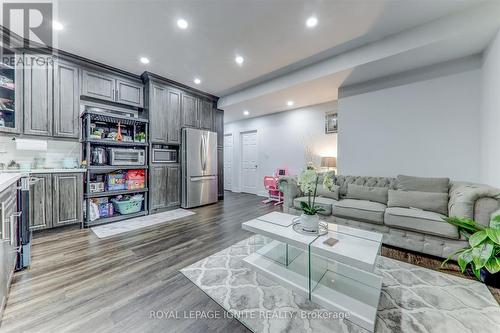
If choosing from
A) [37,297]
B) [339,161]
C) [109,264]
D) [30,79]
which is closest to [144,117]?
[30,79]

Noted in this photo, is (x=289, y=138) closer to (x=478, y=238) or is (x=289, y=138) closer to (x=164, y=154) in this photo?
(x=164, y=154)

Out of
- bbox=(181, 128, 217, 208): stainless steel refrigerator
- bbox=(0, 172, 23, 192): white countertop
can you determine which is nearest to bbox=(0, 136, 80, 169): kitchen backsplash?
bbox=(0, 172, 23, 192): white countertop

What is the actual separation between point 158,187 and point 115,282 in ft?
8.32

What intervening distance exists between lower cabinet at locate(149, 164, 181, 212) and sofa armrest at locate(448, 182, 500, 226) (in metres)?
4.63

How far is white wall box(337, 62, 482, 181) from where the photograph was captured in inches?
112

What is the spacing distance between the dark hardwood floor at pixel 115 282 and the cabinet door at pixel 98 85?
7.72ft

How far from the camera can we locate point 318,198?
3.41m

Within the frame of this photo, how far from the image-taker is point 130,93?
398 centimetres

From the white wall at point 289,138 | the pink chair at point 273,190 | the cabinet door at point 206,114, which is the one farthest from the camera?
the pink chair at point 273,190

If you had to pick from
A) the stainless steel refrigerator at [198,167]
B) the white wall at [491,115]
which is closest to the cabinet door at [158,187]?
the stainless steel refrigerator at [198,167]

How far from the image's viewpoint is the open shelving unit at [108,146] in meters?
3.28

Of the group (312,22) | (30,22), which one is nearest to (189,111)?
(30,22)

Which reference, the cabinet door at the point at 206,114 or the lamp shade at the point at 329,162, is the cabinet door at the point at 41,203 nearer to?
the cabinet door at the point at 206,114

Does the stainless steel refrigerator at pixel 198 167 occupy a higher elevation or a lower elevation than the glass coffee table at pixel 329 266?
higher
